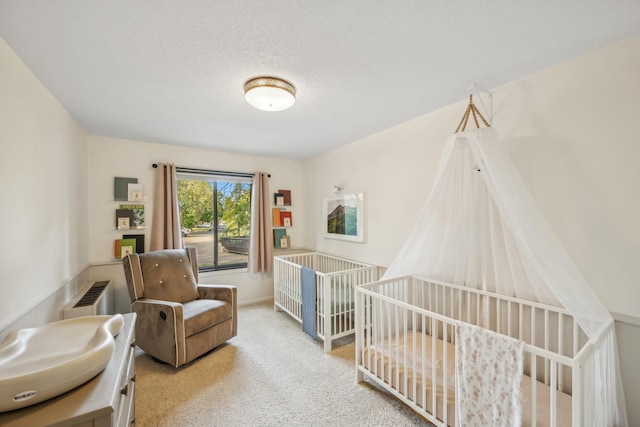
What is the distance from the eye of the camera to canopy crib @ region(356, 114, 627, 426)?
4.29 feet

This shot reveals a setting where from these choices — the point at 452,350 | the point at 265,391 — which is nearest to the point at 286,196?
the point at 265,391

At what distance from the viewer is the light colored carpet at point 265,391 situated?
183 centimetres

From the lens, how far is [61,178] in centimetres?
231

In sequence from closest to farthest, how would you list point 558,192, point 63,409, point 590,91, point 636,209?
1. point 63,409
2. point 636,209
3. point 590,91
4. point 558,192

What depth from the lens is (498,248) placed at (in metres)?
1.93

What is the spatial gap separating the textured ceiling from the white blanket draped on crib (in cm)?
163

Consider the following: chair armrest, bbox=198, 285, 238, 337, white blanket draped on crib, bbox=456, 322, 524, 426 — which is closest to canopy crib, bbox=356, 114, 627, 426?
white blanket draped on crib, bbox=456, 322, 524, 426

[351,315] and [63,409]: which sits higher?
[63,409]

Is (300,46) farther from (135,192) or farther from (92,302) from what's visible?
(135,192)

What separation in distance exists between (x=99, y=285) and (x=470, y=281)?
151 inches

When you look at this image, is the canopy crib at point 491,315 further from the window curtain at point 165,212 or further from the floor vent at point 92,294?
the window curtain at point 165,212

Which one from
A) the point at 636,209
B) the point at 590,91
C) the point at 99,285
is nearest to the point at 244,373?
the point at 99,285

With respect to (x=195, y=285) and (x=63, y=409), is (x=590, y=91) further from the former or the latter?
(x=195, y=285)

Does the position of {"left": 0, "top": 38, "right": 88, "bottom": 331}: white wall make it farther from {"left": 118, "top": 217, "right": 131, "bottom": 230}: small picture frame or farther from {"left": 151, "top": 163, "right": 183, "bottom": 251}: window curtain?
{"left": 151, "top": 163, "right": 183, "bottom": 251}: window curtain
